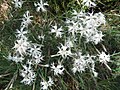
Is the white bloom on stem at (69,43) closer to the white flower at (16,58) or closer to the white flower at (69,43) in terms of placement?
the white flower at (69,43)

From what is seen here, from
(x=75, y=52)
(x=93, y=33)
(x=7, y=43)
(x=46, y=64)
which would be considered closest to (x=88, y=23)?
(x=93, y=33)

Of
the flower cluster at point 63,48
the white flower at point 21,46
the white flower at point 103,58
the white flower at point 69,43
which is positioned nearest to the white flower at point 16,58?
the flower cluster at point 63,48

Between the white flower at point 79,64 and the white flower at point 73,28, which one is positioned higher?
the white flower at point 73,28

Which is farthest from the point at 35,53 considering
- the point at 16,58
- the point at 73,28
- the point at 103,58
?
the point at 103,58

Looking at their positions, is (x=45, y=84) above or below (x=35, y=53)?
below

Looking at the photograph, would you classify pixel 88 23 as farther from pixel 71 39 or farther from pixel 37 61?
pixel 37 61

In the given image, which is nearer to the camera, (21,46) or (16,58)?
(21,46)

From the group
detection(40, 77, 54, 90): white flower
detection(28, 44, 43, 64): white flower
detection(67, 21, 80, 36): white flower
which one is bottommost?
detection(40, 77, 54, 90): white flower

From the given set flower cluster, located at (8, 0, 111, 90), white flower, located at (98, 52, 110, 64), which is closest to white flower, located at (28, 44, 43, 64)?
flower cluster, located at (8, 0, 111, 90)

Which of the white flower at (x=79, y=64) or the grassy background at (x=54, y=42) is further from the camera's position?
the grassy background at (x=54, y=42)

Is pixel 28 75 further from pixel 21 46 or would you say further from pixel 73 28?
pixel 73 28

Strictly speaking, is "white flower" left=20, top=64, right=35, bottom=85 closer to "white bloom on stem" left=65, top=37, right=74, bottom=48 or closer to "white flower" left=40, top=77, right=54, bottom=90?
"white flower" left=40, top=77, right=54, bottom=90
